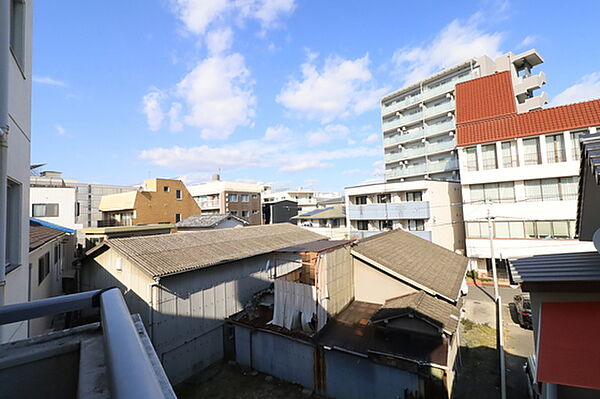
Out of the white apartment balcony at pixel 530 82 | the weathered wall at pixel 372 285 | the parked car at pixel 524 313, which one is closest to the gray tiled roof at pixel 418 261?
the weathered wall at pixel 372 285

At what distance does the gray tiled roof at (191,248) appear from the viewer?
10.0m

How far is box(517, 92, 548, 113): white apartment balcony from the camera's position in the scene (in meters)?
27.6

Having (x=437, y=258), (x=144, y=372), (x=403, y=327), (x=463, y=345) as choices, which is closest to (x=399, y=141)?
(x=437, y=258)

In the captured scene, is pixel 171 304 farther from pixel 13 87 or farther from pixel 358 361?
pixel 13 87

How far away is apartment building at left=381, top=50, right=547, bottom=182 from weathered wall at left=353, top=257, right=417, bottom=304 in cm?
2491

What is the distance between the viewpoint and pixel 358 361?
8008mm

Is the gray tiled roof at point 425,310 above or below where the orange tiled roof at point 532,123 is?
below

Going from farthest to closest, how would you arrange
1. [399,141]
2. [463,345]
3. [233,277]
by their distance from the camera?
[399,141] → [233,277] → [463,345]

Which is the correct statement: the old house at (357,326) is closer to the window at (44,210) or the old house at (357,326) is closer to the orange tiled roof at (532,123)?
the orange tiled roof at (532,123)

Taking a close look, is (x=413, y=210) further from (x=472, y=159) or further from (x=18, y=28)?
(x=18, y=28)

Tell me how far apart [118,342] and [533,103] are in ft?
125

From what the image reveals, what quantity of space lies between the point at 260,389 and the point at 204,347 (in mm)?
2926

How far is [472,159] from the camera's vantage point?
22.1 metres

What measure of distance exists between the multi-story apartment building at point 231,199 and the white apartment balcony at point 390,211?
57.6 ft
